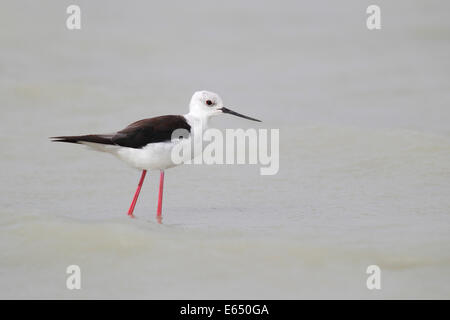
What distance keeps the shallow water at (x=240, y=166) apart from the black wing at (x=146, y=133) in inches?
27.1

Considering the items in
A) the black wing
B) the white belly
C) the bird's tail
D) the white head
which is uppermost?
the white head

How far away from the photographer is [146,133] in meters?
7.43

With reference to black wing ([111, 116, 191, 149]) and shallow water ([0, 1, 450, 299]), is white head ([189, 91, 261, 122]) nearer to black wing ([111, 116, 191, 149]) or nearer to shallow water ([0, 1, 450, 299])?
black wing ([111, 116, 191, 149])

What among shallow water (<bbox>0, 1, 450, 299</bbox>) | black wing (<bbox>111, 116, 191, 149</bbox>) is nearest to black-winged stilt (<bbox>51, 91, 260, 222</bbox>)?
black wing (<bbox>111, 116, 191, 149</bbox>)

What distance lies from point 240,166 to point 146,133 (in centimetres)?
244

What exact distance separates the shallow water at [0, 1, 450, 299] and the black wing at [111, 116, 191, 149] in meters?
0.69

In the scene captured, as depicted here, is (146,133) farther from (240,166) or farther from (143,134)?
(240,166)

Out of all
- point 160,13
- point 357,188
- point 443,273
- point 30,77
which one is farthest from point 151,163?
point 160,13

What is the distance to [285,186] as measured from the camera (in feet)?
28.8

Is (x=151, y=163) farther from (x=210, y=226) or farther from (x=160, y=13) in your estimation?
(x=160, y=13)

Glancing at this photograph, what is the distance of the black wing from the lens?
289 inches

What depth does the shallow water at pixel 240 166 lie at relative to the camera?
20.4 ft

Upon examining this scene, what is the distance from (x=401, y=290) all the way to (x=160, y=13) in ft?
37.3

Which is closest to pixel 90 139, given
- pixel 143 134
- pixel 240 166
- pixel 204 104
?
pixel 143 134
